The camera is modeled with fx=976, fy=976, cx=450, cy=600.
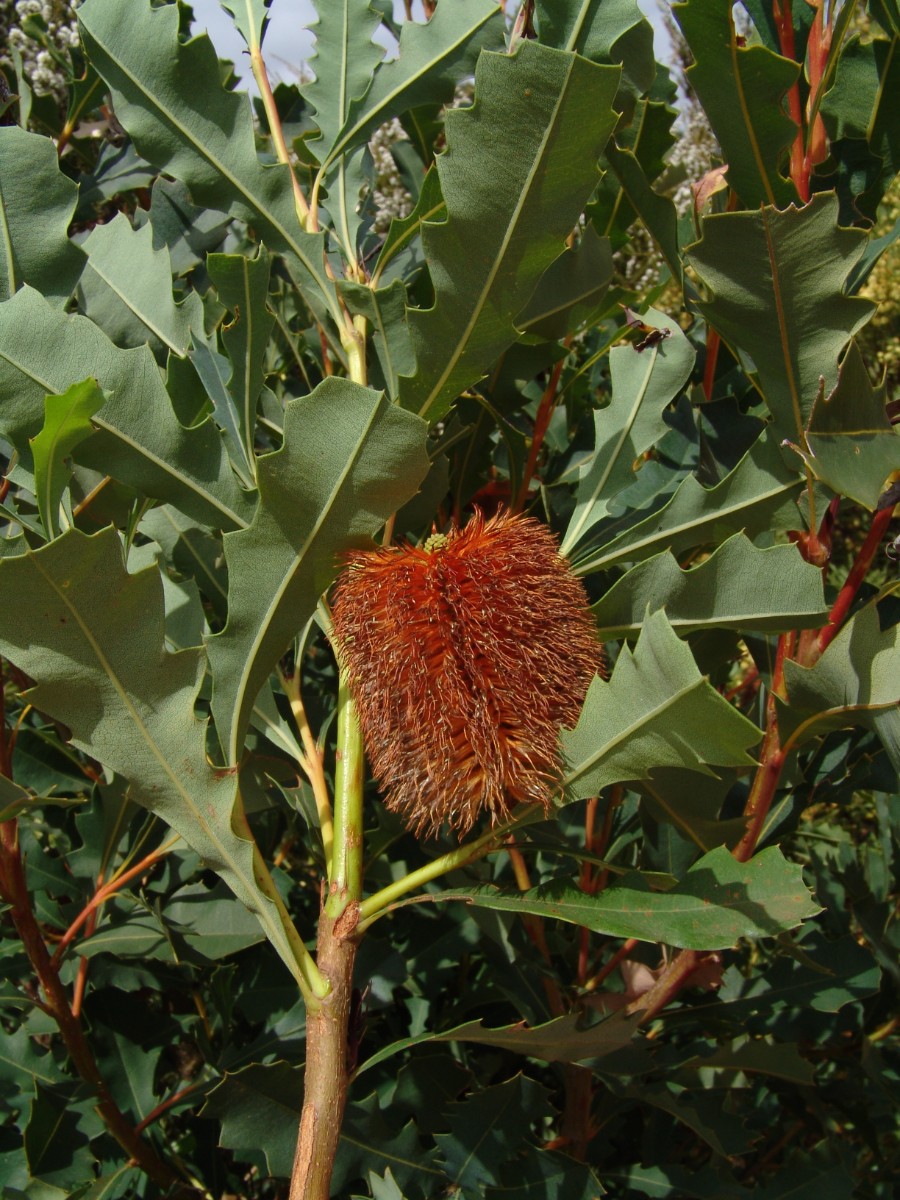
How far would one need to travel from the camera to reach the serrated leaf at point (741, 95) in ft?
2.51

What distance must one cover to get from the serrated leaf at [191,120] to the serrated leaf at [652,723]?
0.46m

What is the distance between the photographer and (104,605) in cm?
68

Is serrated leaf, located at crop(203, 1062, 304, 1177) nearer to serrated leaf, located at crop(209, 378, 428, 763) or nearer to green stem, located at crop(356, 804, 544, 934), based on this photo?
green stem, located at crop(356, 804, 544, 934)

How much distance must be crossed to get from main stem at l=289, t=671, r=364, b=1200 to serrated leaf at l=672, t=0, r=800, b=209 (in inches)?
21.8

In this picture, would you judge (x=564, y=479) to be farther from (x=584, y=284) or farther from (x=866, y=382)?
(x=866, y=382)

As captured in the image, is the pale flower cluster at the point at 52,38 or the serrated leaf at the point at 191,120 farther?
the pale flower cluster at the point at 52,38

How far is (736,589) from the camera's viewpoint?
29.8 inches

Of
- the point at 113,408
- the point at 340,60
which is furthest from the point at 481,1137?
the point at 340,60

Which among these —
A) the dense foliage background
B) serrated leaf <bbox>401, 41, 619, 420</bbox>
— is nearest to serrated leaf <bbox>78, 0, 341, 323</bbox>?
the dense foliage background

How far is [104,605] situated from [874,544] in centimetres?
67

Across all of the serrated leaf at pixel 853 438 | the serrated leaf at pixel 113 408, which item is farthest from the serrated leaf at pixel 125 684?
the serrated leaf at pixel 853 438

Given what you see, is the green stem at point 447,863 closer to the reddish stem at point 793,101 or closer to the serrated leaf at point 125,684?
the serrated leaf at point 125,684

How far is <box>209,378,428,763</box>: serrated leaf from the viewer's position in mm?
664

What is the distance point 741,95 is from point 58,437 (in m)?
0.60
